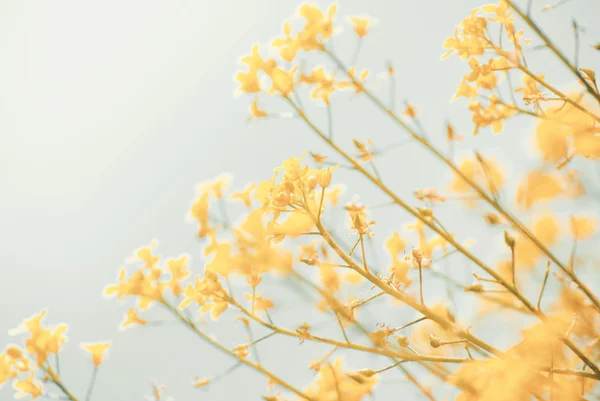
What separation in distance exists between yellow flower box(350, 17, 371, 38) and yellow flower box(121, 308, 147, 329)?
2139 mm

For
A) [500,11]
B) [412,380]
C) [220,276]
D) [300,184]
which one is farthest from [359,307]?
[500,11]

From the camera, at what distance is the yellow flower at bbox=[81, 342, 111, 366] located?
2588 millimetres

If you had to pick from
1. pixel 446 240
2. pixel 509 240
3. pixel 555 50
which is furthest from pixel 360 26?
pixel 509 240

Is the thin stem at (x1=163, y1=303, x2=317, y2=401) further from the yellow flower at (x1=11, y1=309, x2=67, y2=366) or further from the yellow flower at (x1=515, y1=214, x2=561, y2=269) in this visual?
the yellow flower at (x1=515, y1=214, x2=561, y2=269)

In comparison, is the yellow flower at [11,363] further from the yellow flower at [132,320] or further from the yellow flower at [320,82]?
the yellow flower at [320,82]

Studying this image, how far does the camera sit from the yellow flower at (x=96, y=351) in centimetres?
259

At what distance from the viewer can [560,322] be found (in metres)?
1.21

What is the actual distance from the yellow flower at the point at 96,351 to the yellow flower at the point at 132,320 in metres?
0.39

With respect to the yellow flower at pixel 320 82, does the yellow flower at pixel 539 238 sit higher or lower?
lower

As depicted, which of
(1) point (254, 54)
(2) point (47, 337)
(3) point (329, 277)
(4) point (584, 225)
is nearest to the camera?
(4) point (584, 225)

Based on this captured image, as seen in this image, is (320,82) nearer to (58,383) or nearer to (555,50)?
(555,50)

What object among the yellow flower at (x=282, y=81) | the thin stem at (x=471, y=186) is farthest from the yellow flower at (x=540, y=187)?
the yellow flower at (x=282, y=81)

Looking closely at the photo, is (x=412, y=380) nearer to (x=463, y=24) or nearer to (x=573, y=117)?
(x=573, y=117)

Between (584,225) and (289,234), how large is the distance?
4.47 ft
